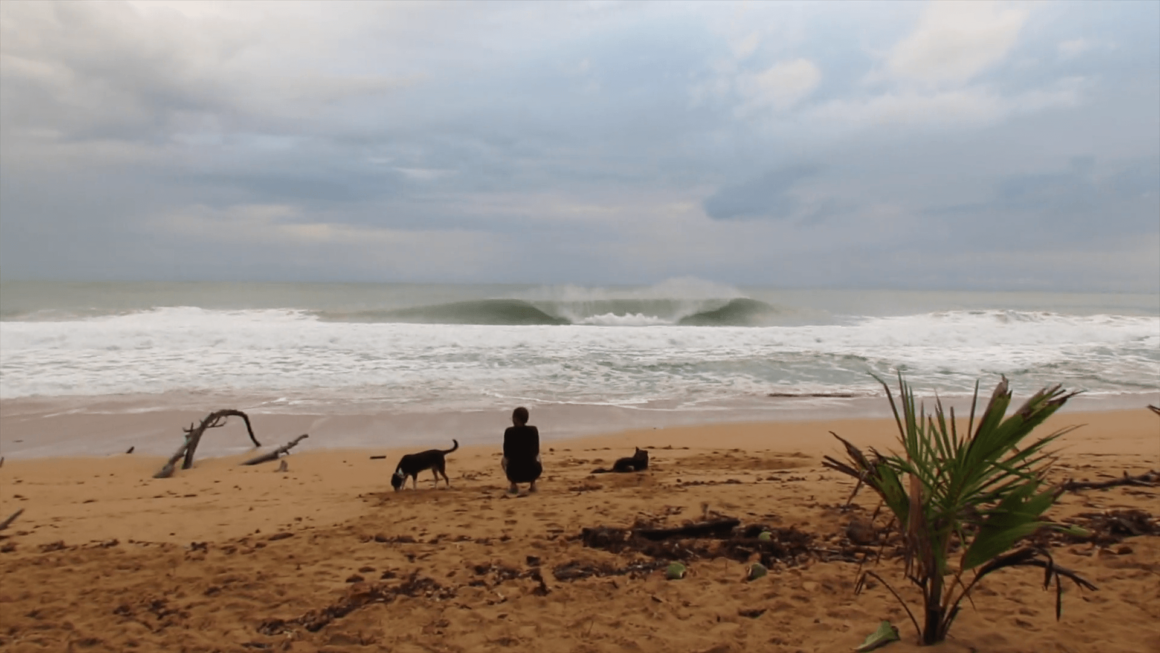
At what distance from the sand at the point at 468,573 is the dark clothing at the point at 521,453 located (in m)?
0.27

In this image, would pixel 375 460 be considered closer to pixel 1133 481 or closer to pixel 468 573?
pixel 468 573

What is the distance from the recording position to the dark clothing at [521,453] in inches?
243

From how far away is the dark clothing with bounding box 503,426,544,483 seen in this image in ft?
20.2

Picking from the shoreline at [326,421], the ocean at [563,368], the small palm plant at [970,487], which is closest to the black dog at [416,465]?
the shoreline at [326,421]

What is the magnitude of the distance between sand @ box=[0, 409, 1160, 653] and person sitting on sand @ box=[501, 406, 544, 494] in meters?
0.26

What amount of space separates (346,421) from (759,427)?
5942 mm

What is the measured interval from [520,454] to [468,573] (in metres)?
2.01

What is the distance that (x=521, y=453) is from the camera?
618cm

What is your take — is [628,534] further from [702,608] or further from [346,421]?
[346,421]

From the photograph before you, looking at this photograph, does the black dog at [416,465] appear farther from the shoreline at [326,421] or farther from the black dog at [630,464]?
the shoreline at [326,421]

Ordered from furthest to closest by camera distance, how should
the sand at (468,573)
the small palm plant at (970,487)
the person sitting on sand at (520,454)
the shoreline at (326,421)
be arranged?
1. the shoreline at (326,421)
2. the person sitting on sand at (520,454)
3. the sand at (468,573)
4. the small palm plant at (970,487)

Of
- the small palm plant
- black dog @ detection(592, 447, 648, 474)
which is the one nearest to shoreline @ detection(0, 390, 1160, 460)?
black dog @ detection(592, 447, 648, 474)

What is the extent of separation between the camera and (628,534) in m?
4.81

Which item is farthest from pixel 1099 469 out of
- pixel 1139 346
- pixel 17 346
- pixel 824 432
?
pixel 17 346
